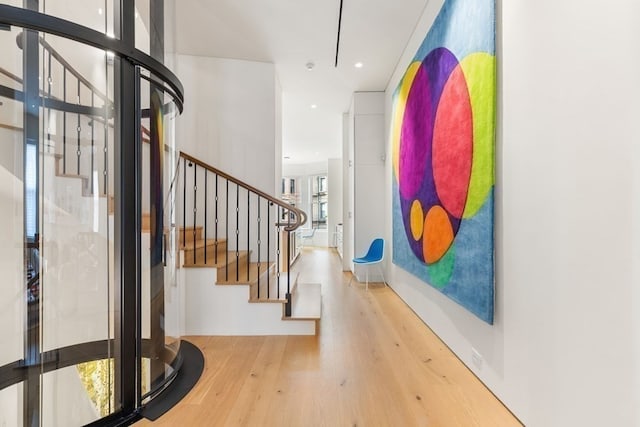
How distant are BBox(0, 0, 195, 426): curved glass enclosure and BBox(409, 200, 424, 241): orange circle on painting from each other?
7.98 feet

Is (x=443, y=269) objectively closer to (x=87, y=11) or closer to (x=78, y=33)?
(x=78, y=33)

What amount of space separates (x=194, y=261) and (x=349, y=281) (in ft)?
9.97

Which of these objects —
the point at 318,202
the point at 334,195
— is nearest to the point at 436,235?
the point at 334,195

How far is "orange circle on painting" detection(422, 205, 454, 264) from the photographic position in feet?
7.86

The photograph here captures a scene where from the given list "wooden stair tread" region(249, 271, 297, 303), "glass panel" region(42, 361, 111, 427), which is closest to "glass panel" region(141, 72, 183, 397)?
"glass panel" region(42, 361, 111, 427)

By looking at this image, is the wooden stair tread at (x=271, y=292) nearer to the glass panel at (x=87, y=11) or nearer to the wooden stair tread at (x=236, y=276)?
the wooden stair tread at (x=236, y=276)

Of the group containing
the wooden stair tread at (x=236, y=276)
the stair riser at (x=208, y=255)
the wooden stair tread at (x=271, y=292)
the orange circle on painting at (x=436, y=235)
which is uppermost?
the orange circle on painting at (x=436, y=235)

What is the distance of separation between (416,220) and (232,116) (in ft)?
9.54

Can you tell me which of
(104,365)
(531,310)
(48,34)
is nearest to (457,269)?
(531,310)

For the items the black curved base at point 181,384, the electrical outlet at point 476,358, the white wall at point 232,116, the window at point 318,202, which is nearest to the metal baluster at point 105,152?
the black curved base at point 181,384

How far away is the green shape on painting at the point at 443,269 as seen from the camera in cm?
232

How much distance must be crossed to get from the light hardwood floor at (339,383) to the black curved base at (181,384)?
0.24ft

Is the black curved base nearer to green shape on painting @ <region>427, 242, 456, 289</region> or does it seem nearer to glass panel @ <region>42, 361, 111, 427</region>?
glass panel @ <region>42, 361, 111, 427</region>

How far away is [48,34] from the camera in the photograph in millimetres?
1304
